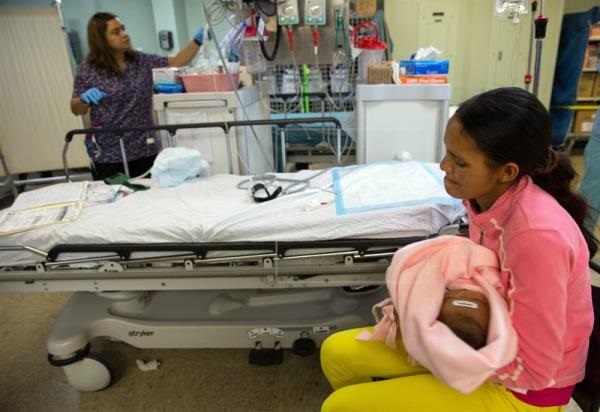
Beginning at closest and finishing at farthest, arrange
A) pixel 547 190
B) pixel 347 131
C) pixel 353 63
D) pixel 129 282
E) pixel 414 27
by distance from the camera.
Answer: pixel 547 190 → pixel 129 282 → pixel 347 131 → pixel 353 63 → pixel 414 27

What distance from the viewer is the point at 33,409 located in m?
1.64

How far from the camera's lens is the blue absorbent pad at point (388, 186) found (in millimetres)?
1414

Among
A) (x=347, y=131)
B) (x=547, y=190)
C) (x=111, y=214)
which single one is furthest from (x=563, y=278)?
(x=347, y=131)

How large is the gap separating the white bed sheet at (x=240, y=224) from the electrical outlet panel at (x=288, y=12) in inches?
47.8

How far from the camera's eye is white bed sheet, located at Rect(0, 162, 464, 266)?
52.1 inches

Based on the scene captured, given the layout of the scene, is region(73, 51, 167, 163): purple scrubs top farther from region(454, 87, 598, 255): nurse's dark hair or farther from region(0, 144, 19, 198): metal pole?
region(0, 144, 19, 198): metal pole

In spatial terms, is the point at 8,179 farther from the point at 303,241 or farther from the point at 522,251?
the point at 522,251

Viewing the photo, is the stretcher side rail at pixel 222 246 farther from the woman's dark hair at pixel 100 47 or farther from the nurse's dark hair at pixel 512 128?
the woman's dark hair at pixel 100 47

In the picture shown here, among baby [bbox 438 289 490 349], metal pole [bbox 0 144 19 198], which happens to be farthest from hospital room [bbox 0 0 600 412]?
metal pole [bbox 0 144 19 198]

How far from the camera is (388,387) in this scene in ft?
3.25

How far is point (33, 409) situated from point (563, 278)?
1.92 meters

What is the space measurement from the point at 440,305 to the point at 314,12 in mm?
1867

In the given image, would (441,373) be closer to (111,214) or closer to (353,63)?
(111,214)

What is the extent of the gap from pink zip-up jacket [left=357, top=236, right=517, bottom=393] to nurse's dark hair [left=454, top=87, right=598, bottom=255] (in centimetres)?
22
